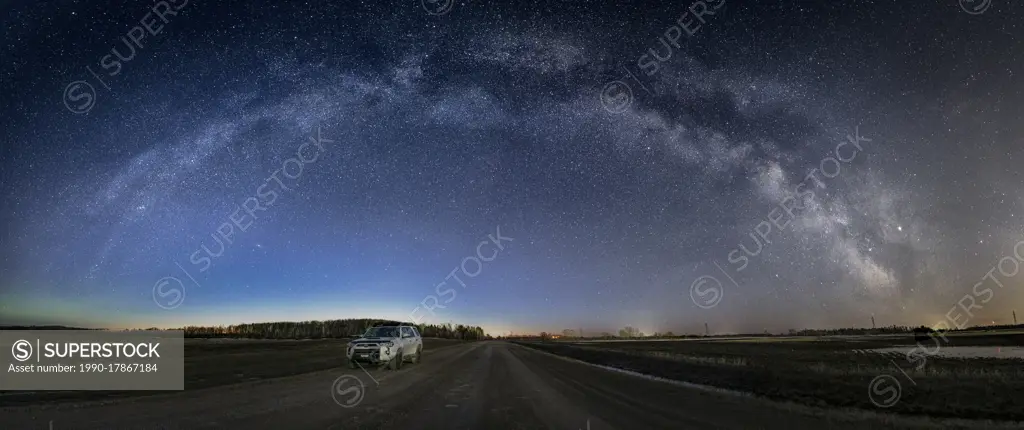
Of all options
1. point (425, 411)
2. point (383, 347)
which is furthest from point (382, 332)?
point (425, 411)

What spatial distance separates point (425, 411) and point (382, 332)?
55.1 ft

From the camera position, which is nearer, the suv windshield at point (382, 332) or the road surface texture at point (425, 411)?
the road surface texture at point (425, 411)

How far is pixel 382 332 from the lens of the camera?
27062 mm

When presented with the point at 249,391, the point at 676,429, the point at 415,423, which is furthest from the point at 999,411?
the point at 249,391

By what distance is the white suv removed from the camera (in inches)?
947

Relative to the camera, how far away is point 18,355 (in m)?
23.2

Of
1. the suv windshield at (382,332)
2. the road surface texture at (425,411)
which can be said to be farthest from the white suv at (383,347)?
the road surface texture at (425,411)

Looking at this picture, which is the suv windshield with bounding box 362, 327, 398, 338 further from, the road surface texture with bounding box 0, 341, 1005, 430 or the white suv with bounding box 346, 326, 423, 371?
the road surface texture with bounding box 0, 341, 1005, 430

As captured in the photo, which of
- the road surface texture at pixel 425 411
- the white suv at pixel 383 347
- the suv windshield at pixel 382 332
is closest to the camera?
the road surface texture at pixel 425 411

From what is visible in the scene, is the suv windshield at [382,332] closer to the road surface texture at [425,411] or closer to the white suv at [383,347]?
the white suv at [383,347]

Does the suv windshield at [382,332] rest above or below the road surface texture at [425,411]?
above

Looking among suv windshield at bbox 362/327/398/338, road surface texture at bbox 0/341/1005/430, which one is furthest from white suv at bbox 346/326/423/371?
road surface texture at bbox 0/341/1005/430

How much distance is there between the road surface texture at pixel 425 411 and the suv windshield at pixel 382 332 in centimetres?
978

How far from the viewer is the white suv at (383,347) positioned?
24.0 metres
